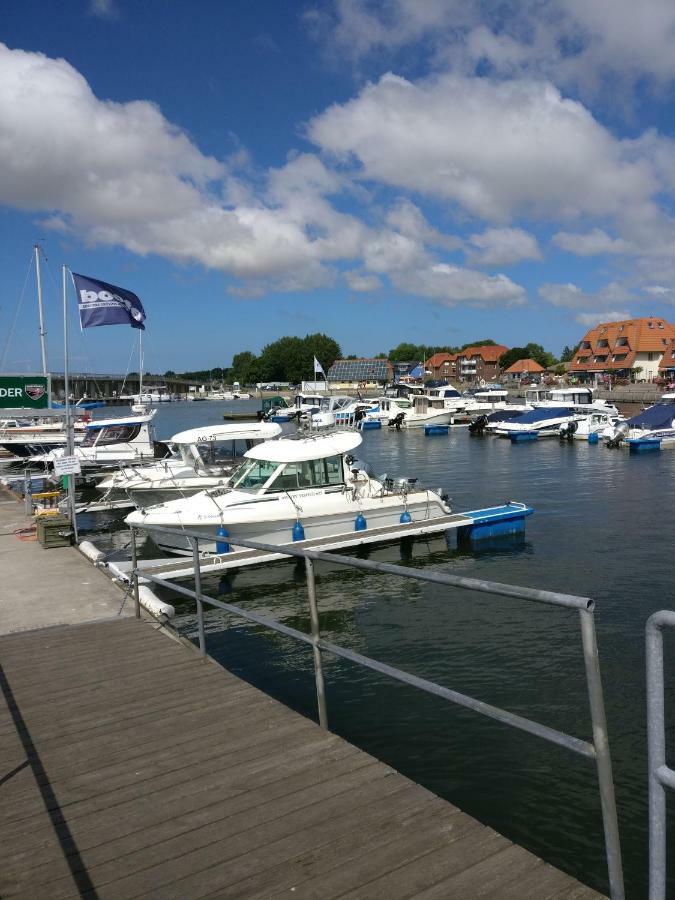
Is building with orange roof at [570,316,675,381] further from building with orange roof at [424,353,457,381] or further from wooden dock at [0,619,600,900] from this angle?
wooden dock at [0,619,600,900]

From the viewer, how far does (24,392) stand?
16922mm

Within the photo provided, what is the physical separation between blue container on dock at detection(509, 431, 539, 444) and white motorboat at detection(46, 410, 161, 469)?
29330 mm

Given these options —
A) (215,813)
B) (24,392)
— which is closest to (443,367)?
(24,392)

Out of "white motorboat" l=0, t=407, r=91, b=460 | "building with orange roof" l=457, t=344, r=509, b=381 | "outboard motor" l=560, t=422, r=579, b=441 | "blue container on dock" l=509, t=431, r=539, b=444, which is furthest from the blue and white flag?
"building with orange roof" l=457, t=344, r=509, b=381

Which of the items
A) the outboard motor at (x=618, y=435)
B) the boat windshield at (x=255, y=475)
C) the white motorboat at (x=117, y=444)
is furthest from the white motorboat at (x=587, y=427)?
the boat windshield at (x=255, y=475)

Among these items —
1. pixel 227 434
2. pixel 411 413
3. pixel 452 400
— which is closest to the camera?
pixel 227 434

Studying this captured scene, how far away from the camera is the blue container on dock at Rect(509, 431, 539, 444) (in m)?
51.9

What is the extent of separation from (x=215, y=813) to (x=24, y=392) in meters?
15.2

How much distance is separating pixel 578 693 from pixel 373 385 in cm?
15061

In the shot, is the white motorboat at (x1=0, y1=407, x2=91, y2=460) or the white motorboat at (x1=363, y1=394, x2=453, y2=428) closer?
the white motorboat at (x1=0, y1=407, x2=91, y2=460)

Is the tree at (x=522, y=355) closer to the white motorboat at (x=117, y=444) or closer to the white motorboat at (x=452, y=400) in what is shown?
the white motorboat at (x=452, y=400)

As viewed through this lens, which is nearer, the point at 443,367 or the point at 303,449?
the point at 303,449

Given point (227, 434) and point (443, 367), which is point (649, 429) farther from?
point (443, 367)

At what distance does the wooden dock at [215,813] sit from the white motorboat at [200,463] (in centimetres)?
1710
